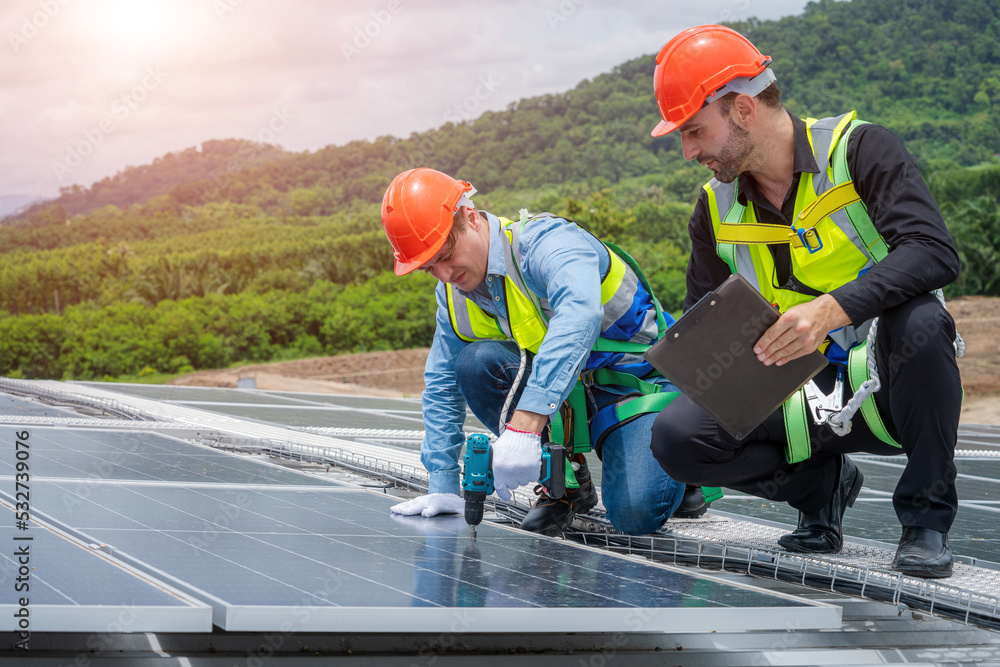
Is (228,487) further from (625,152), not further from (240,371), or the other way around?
(625,152)

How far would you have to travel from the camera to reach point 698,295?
144 inches

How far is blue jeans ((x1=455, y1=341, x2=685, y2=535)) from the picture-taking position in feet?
11.1

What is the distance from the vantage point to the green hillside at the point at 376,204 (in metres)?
27.5

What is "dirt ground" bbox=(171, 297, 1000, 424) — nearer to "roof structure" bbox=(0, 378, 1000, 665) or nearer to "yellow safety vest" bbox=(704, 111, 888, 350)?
"roof structure" bbox=(0, 378, 1000, 665)

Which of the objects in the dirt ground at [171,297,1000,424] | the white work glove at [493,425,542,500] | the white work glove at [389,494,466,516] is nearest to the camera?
the white work glove at [493,425,542,500]

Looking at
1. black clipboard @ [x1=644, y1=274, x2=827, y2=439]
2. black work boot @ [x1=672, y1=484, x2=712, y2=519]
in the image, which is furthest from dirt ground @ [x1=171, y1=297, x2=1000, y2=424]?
black clipboard @ [x1=644, y1=274, x2=827, y2=439]

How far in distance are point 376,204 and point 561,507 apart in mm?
47514

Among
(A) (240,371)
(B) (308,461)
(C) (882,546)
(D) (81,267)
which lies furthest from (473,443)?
(D) (81,267)

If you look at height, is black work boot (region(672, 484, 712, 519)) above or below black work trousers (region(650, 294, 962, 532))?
below

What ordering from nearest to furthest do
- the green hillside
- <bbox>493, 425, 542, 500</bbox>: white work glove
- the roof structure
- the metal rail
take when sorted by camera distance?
the roof structure → the metal rail → <bbox>493, 425, 542, 500</bbox>: white work glove → the green hillside

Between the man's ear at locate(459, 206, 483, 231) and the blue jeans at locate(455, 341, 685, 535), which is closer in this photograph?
the blue jeans at locate(455, 341, 685, 535)

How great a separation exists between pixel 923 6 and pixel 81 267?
61.1 metres

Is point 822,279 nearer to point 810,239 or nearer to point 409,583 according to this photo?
point 810,239

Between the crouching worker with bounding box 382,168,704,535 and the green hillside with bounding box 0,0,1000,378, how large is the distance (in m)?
23.4
